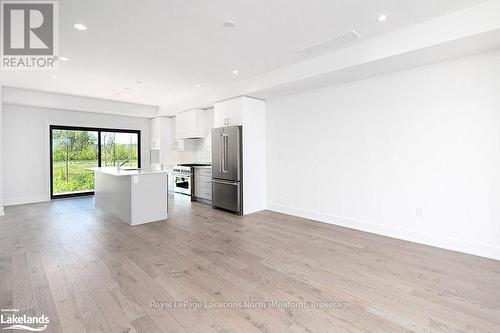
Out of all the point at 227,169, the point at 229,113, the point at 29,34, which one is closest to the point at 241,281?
the point at 227,169

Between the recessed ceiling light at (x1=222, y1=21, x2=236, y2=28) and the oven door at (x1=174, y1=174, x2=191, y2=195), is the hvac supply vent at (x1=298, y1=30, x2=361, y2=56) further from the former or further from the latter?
the oven door at (x1=174, y1=174, x2=191, y2=195)

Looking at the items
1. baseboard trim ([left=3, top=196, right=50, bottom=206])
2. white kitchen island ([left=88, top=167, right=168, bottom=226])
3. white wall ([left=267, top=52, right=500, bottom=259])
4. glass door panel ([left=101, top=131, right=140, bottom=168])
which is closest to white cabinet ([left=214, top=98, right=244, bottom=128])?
white wall ([left=267, top=52, right=500, bottom=259])

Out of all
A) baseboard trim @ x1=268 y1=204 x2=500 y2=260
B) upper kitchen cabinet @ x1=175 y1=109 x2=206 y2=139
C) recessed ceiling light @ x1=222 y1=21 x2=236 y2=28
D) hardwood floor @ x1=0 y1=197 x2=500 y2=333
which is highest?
recessed ceiling light @ x1=222 y1=21 x2=236 y2=28

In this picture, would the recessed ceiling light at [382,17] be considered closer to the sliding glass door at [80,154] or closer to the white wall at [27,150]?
the sliding glass door at [80,154]

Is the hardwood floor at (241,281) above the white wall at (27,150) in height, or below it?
below

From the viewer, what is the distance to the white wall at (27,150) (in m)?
6.40

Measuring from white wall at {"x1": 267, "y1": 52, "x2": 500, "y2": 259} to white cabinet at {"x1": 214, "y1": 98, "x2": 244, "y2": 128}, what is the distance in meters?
1.13

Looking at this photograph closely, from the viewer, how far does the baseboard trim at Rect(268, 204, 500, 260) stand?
3.27 meters

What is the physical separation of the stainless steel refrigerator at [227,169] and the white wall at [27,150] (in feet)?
15.7

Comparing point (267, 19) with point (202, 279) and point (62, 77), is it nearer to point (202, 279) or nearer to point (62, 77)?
point (202, 279)

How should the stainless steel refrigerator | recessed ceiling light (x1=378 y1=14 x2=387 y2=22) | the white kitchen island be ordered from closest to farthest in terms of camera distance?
recessed ceiling light (x1=378 y1=14 x2=387 y2=22) → the white kitchen island → the stainless steel refrigerator

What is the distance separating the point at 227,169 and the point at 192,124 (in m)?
2.36

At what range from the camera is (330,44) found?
363cm

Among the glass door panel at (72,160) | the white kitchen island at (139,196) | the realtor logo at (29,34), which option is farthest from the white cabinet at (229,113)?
the glass door panel at (72,160)
